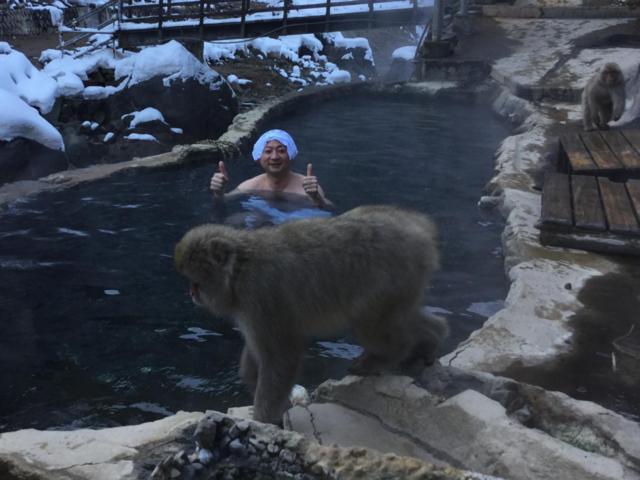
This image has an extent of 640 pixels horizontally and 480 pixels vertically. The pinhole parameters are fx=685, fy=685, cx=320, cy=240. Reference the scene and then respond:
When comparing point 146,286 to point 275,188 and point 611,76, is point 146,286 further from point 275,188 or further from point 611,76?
point 611,76

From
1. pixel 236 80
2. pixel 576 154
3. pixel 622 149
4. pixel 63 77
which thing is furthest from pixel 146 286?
pixel 236 80

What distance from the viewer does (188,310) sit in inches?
169

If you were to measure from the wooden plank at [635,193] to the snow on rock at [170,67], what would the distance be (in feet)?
18.5

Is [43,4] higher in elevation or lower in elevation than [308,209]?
higher

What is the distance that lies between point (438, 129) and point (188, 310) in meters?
5.58

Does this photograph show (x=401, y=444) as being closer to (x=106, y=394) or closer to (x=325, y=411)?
(x=325, y=411)

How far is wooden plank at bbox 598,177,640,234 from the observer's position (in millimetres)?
4258

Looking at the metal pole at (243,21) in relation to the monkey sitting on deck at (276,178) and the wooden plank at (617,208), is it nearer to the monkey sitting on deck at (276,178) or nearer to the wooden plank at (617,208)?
the monkey sitting on deck at (276,178)

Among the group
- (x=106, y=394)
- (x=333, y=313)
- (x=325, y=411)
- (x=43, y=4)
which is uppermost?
(x=43, y=4)

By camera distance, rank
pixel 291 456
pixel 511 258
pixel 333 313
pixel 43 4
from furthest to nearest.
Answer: pixel 43 4
pixel 511 258
pixel 333 313
pixel 291 456

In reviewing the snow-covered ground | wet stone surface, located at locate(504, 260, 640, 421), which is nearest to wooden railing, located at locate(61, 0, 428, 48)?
the snow-covered ground

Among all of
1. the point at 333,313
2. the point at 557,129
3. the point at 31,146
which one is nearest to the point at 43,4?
the point at 31,146

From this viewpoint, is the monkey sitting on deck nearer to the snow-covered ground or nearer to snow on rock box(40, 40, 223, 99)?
the snow-covered ground

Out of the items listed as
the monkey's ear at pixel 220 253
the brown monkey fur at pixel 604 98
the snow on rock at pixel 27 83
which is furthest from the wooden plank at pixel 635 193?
the snow on rock at pixel 27 83
